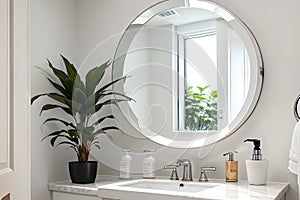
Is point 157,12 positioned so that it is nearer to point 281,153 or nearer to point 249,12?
point 249,12

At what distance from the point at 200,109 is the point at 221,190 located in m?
0.55

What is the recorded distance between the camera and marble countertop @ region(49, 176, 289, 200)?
1.67 meters

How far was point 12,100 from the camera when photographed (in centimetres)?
96

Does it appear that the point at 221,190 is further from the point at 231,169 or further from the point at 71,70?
the point at 71,70

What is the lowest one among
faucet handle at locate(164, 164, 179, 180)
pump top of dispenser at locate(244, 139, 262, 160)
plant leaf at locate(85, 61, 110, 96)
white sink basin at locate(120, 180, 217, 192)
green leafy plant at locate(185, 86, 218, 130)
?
white sink basin at locate(120, 180, 217, 192)

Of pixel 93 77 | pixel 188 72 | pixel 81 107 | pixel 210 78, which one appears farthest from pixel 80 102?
pixel 210 78

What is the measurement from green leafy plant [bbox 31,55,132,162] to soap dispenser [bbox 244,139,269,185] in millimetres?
812

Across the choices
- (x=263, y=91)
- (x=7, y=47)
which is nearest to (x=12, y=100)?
(x=7, y=47)

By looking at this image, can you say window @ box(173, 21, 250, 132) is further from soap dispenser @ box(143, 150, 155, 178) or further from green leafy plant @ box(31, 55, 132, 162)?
green leafy plant @ box(31, 55, 132, 162)

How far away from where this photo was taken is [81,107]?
A: 238 cm

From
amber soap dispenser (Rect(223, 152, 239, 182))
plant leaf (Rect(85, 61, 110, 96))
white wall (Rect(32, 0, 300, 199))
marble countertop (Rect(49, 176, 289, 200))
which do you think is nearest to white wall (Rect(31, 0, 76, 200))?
white wall (Rect(32, 0, 300, 199))

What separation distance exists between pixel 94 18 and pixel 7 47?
5.80 ft

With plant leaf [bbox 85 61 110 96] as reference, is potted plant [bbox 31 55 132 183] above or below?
below

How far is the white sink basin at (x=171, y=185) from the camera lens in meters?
2.03
